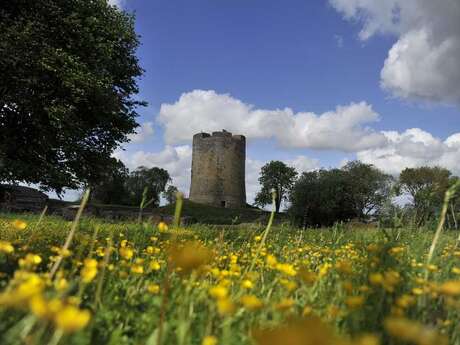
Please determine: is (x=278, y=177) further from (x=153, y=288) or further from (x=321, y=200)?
(x=153, y=288)

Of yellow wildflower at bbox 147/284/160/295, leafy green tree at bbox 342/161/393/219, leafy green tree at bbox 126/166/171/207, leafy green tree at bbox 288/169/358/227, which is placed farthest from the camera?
leafy green tree at bbox 126/166/171/207

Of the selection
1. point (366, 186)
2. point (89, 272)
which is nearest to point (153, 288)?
point (89, 272)

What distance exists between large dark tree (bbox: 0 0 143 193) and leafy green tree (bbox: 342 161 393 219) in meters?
24.7

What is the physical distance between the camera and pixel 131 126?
19562 millimetres

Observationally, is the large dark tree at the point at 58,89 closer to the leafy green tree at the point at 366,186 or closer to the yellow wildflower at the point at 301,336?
the yellow wildflower at the point at 301,336

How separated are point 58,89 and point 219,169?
30.0 metres

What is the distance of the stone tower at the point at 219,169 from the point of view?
45.0 meters

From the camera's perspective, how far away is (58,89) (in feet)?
52.0

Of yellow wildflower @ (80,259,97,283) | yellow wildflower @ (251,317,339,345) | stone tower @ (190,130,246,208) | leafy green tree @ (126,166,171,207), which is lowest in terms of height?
yellow wildflower @ (251,317,339,345)

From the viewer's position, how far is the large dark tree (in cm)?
1481

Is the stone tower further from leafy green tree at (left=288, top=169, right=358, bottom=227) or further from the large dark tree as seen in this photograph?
the large dark tree

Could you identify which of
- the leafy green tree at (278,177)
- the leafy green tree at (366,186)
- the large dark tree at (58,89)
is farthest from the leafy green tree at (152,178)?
the large dark tree at (58,89)

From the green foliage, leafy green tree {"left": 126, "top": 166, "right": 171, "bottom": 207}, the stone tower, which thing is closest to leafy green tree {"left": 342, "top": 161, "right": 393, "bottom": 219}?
the green foliage

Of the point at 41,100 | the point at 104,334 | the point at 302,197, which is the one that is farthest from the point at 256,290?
the point at 302,197
